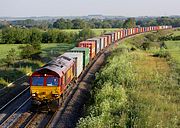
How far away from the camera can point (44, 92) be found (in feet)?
73.6

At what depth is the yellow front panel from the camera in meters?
22.4

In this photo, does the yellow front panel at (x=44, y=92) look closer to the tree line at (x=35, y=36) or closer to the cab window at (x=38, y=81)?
the cab window at (x=38, y=81)

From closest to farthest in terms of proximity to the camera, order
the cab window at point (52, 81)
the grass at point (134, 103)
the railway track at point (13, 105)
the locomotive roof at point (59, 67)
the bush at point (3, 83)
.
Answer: the grass at point (134, 103), the cab window at point (52, 81), the locomotive roof at point (59, 67), the railway track at point (13, 105), the bush at point (3, 83)

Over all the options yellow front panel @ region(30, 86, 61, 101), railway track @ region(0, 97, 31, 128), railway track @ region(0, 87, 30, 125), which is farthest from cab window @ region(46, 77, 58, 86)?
railway track @ region(0, 87, 30, 125)

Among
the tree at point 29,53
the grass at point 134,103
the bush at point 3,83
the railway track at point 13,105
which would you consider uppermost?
the grass at point 134,103

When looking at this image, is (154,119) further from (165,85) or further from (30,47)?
(30,47)

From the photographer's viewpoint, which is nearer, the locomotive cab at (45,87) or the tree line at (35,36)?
the locomotive cab at (45,87)

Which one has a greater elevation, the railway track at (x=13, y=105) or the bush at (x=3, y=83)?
the bush at (x=3, y=83)

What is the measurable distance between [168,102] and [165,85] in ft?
16.9

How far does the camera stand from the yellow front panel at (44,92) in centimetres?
2239

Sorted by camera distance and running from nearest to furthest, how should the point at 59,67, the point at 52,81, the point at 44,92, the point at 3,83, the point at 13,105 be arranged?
the point at 52,81 < the point at 44,92 < the point at 59,67 < the point at 13,105 < the point at 3,83

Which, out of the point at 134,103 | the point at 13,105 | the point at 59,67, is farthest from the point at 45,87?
the point at 134,103

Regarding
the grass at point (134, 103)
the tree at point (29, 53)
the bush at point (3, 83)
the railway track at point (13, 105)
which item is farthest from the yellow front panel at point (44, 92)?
the tree at point (29, 53)

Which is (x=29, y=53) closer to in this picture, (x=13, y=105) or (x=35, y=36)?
(x=13, y=105)
